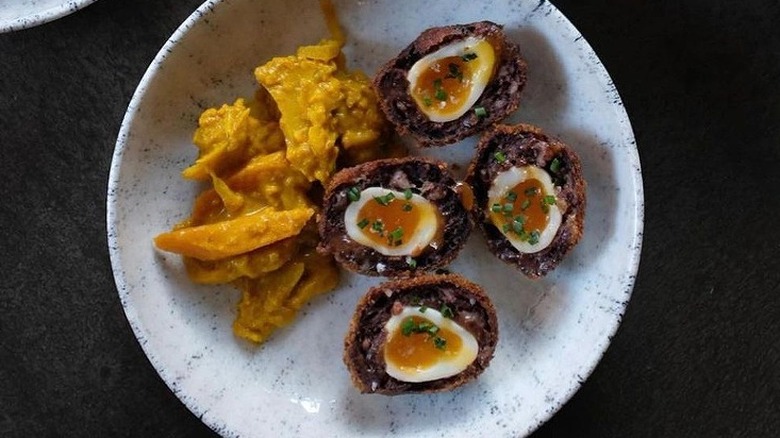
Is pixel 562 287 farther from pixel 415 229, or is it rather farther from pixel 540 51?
pixel 540 51

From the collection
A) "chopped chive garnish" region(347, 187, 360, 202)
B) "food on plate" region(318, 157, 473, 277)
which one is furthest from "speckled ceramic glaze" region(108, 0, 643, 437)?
"chopped chive garnish" region(347, 187, 360, 202)

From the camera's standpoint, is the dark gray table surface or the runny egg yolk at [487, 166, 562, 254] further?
the dark gray table surface

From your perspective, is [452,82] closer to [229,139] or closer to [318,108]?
[318,108]

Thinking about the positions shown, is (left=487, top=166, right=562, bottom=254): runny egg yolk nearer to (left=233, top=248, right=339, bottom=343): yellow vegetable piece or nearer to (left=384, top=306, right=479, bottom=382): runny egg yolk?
(left=384, top=306, right=479, bottom=382): runny egg yolk

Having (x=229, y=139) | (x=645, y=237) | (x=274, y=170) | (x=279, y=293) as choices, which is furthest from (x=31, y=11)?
(x=645, y=237)

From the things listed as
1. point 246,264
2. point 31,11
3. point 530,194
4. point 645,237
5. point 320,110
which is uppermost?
point 31,11

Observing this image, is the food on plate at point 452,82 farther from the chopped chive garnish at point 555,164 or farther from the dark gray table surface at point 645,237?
the dark gray table surface at point 645,237
